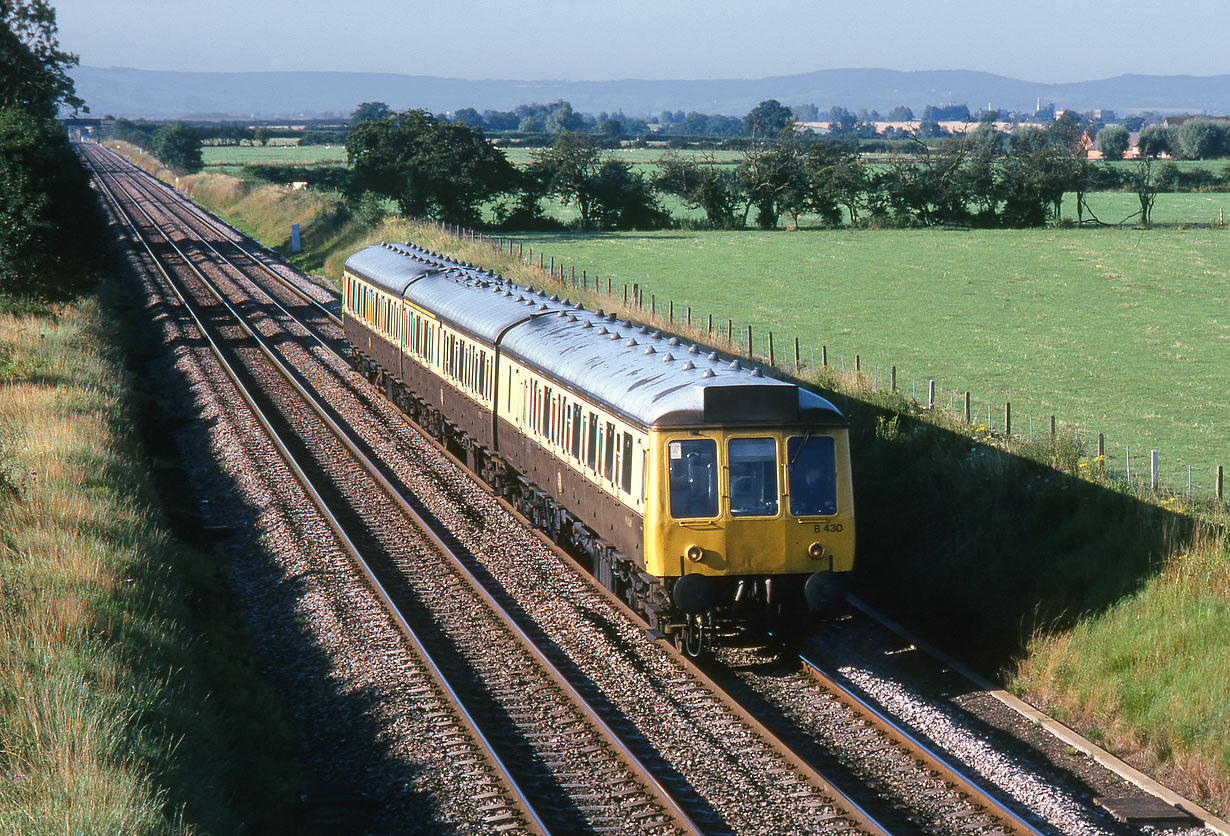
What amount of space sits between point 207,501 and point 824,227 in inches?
2725

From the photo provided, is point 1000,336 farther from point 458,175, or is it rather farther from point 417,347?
point 458,175

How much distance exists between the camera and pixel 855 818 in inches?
380

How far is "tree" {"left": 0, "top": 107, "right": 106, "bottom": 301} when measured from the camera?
3234 cm

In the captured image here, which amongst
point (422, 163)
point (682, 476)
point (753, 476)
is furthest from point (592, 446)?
point (422, 163)

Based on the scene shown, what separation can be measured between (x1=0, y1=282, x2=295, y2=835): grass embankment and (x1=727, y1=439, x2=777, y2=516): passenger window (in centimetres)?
493

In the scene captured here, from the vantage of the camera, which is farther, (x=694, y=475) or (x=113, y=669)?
(x=694, y=475)

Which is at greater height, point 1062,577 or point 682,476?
point 682,476

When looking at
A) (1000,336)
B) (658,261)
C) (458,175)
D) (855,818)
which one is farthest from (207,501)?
(458,175)

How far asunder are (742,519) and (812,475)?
885mm

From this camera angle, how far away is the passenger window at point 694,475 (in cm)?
1255

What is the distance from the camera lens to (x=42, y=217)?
3291cm

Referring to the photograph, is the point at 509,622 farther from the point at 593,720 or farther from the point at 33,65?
the point at 33,65

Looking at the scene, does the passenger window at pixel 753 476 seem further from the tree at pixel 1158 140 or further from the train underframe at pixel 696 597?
the tree at pixel 1158 140

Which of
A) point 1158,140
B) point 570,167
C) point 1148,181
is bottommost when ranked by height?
point 1148,181
